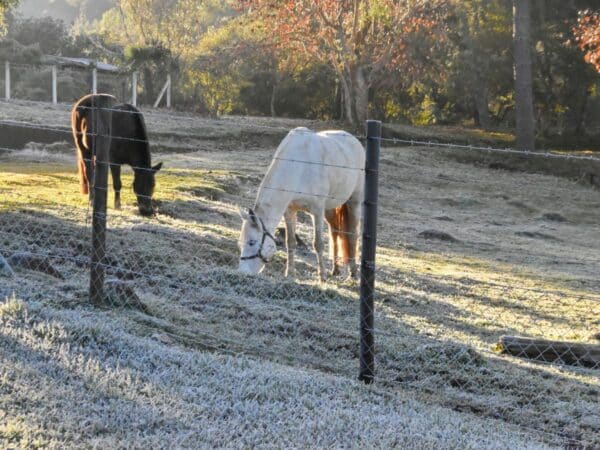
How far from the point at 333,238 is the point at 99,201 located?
16.5 feet

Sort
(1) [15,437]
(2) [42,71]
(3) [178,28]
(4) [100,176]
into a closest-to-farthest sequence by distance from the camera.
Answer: (1) [15,437] → (4) [100,176] → (2) [42,71] → (3) [178,28]

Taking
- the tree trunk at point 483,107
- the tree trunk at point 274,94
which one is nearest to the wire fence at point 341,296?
the tree trunk at point 483,107

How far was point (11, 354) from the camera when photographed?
18.0ft

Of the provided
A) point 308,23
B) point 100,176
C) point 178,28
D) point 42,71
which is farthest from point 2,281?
point 178,28

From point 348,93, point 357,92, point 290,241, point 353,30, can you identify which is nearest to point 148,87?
point 348,93

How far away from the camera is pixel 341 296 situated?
31.2ft

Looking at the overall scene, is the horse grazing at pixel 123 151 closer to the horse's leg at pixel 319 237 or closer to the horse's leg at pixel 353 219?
the horse's leg at pixel 353 219

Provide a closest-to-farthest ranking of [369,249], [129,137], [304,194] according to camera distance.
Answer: [369,249]
[304,194]
[129,137]

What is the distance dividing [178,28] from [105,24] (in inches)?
955

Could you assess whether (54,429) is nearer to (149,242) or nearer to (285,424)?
(285,424)

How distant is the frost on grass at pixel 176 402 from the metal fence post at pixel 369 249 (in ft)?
0.89

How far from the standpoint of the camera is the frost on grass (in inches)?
181

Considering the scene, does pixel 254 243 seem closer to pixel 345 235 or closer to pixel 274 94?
pixel 345 235

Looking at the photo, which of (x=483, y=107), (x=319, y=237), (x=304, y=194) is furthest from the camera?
(x=483, y=107)
